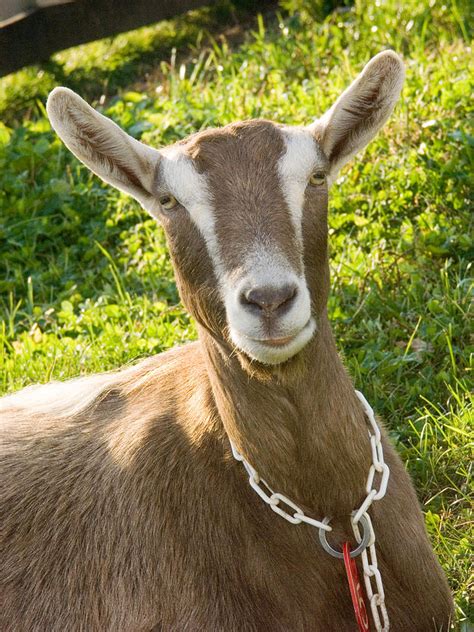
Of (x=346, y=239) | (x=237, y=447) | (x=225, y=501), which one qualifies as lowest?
(x=346, y=239)

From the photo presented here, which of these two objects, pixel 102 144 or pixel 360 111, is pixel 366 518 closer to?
pixel 360 111

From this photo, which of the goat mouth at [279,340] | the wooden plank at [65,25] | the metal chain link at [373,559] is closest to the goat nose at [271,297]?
the goat mouth at [279,340]

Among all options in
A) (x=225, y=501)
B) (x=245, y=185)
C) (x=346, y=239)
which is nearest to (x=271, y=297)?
(x=245, y=185)

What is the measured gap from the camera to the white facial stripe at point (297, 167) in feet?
11.8

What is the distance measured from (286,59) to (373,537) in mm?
5190

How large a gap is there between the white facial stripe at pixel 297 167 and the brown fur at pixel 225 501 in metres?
0.04

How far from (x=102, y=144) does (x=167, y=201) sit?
12.9 inches

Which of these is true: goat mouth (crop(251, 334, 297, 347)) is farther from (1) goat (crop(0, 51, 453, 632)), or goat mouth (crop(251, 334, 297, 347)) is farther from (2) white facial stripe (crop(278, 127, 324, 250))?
(2) white facial stripe (crop(278, 127, 324, 250))

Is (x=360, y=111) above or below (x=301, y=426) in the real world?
above

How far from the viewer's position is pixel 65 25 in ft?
Answer: 31.8

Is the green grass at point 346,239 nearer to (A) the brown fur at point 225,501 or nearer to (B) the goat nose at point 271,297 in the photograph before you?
(A) the brown fur at point 225,501

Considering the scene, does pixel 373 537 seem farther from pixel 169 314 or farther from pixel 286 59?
pixel 286 59

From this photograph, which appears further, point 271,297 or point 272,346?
point 272,346

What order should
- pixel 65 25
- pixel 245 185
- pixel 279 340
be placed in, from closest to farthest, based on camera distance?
pixel 279 340, pixel 245 185, pixel 65 25
